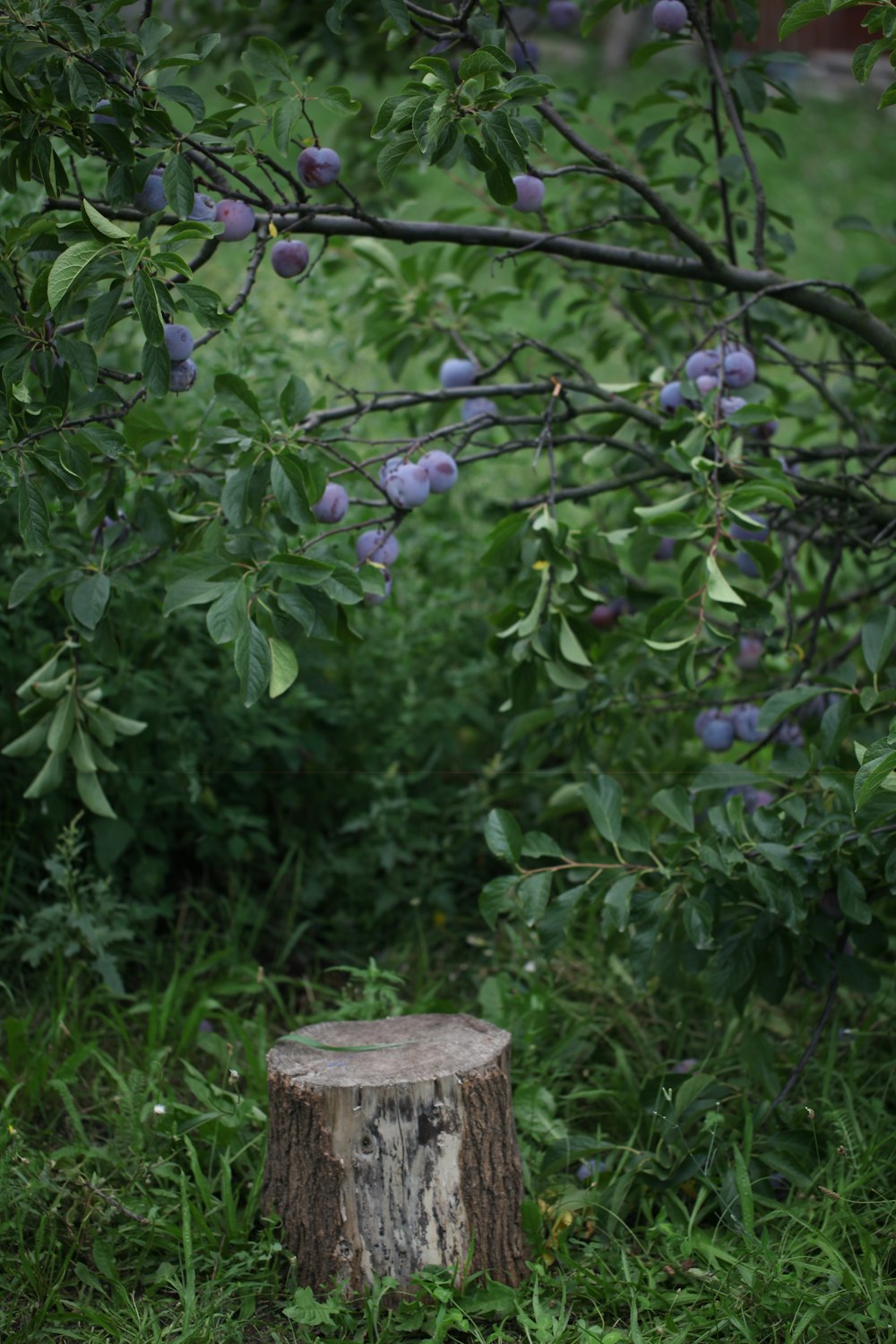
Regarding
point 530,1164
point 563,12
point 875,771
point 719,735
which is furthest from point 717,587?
point 563,12

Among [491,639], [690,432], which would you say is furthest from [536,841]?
[690,432]

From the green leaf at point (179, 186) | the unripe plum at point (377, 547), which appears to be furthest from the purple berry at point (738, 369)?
the green leaf at point (179, 186)

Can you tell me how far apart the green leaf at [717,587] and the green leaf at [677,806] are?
1.11 ft

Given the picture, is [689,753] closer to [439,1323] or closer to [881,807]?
[881,807]

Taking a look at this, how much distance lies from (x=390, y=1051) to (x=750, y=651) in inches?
49.2

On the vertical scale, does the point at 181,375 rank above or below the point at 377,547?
above

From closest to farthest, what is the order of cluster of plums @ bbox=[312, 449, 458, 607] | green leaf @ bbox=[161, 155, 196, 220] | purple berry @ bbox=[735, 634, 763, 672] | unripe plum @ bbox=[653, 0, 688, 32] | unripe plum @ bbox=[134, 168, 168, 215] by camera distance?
1. green leaf @ bbox=[161, 155, 196, 220]
2. unripe plum @ bbox=[134, 168, 168, 215]
3. cluster of plums @ bbox=[312, 449, 458, 607]
4. unripe plum @ bbox=[653, 0, 688, 32]
5. purple berry @ bbox=[735, 634, 763, 672]

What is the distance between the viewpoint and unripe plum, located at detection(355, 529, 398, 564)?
1774 millimetres

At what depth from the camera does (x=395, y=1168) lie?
156 centimetres

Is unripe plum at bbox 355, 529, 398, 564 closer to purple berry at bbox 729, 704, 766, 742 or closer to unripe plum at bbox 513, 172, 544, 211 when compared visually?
unripe plum at bbox 513, 172, 544, 211

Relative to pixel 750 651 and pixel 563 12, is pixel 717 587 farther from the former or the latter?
pixel 563 12

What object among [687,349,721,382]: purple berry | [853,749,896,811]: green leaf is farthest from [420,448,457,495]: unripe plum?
[853,749,896,811]: green leaf

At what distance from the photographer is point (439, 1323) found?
1472mm

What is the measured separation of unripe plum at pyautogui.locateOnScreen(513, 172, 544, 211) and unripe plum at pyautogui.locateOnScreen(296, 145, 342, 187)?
0.97ft
